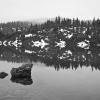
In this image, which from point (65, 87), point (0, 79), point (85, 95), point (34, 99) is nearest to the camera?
point (34, 99)

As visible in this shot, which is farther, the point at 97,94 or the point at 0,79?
the point at 0,79

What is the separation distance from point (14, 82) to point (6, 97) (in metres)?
12.9

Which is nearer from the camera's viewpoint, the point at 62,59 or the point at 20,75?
the point at 20,75

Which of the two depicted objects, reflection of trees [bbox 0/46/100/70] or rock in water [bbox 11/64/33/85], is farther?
reflection of trees [bbox 0/46/100/70]

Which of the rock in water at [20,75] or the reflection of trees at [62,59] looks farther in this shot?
the reflection of trees at [62,59]

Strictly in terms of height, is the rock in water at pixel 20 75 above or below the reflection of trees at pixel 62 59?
below

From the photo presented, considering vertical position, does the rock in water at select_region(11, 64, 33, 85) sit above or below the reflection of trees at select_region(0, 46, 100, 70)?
below

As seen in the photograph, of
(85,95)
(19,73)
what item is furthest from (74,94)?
(19,73)

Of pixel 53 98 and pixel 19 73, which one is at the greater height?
pixel 19 73

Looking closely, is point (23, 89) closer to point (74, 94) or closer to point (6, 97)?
point (6, 97)

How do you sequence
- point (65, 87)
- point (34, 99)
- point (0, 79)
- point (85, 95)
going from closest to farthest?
point (34, 99) → point (85, 95) → point (65, 87) → point (0, 79)

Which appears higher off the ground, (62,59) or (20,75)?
(62,59)

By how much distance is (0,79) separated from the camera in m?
54.6

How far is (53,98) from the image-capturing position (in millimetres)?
40344
